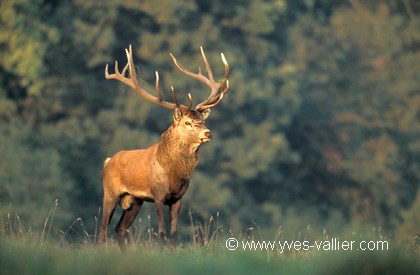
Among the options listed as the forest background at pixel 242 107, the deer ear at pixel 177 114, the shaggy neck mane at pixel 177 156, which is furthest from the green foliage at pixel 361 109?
the deer ear at pixel 177 114

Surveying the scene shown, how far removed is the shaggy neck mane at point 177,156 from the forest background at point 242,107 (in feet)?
37.8

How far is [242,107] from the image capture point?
2959 centimetres

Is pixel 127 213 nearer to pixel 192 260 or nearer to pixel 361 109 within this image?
pixel 192 260

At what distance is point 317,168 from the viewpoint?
3153cm

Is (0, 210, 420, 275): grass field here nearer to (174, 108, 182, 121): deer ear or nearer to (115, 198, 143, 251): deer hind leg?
(174, 108, 182, 121): deer ear

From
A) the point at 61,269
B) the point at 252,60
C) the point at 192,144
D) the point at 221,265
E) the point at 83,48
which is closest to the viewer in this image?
the point at 61,269

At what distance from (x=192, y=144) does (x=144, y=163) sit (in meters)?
0.59

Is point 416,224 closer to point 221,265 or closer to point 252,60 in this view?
point 252,60

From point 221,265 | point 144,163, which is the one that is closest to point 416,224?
point 144,163

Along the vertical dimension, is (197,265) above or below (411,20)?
below

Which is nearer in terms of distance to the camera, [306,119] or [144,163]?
[144,163]

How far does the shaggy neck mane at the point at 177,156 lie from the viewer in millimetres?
12922

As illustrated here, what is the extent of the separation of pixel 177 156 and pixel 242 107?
16.7 m

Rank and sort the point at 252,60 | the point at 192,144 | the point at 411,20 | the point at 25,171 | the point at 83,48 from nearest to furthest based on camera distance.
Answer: the point at 192,144
the point at 25,171
the point at 83,48
the point at 252,60
the point at 411,20
